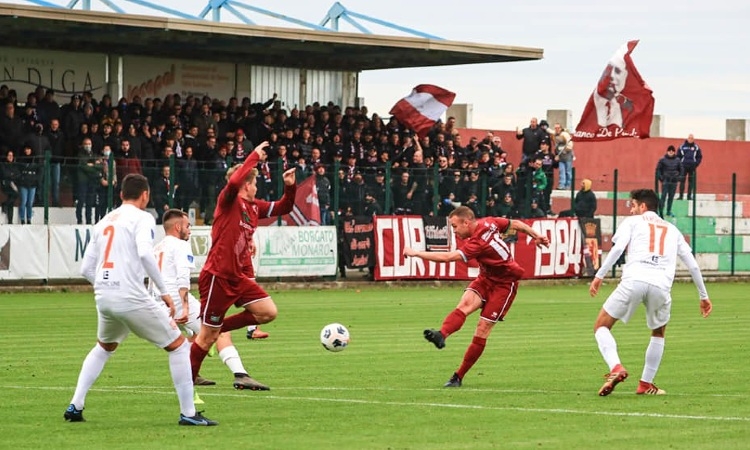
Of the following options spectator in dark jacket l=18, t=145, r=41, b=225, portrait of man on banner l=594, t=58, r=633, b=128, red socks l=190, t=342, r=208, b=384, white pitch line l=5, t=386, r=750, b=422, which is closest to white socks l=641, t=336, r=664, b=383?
white pitch line l=5, t=386, r=750, b=422

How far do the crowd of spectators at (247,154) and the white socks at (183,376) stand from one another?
65.3 ft

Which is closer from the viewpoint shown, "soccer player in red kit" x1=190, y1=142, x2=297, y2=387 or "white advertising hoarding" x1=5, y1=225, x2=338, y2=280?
"soccer player in red kit" x1=190, y1=142, x2=297, y2=387

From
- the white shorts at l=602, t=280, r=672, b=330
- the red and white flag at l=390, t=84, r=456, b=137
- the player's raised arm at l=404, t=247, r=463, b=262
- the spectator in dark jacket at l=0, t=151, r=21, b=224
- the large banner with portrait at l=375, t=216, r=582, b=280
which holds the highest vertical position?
the red and white flag at l=390, t=84, r=456, b=137

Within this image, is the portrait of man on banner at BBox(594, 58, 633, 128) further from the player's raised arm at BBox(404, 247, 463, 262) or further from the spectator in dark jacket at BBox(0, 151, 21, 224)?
the player's raised arm at BBox(404, 247, 463, 262)

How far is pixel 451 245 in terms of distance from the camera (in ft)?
122

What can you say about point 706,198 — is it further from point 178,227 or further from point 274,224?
point 178,227

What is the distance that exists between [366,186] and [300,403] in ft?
75.3

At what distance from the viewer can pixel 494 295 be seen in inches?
609

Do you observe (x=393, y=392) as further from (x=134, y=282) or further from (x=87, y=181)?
(x=87, y=181)

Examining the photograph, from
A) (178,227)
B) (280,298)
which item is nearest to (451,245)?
(280,298)

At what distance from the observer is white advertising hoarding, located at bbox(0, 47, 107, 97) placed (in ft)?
126

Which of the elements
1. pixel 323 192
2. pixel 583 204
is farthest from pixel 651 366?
pixel 583 204

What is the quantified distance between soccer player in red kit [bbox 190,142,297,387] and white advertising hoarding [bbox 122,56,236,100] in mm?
27491

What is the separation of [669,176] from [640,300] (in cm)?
2905
